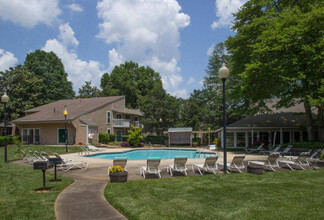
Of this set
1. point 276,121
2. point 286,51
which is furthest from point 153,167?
point 276,121

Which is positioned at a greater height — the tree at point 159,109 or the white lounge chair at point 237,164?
the tree at point 159,109

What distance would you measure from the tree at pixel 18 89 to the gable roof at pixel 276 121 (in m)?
34.4

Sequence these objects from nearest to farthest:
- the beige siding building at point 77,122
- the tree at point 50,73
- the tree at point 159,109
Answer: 1. the beige siding building at point 77,122
2. the tree at point 159,109
3. the tree at point 50,73

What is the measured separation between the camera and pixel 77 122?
31.5m

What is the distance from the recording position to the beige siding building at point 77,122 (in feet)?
103

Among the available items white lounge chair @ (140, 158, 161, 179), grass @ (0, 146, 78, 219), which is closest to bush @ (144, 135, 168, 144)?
white lounge chair @ (140, 158, 161, 179)

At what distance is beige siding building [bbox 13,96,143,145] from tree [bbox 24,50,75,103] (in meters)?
12.9

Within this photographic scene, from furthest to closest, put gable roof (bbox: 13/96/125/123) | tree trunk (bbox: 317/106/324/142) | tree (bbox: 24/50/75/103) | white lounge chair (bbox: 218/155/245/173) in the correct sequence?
1. tree (bbox: 24/50/75/103)
2. gable roof (bbox: 13/96/125/123)
3. tree trunk (bbox: 317/106/324/142)
4. white lounge chair (bbox: 218/155/245/173)

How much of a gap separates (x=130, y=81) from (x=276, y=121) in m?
38.3

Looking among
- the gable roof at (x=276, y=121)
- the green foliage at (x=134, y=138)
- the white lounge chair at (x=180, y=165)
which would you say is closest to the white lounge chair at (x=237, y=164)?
the white lounge chair at (x=180, y=165)

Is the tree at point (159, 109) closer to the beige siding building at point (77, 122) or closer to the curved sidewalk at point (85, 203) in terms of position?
the beige siding building at point (77, 122)

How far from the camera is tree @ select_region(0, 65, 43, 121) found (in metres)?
42.3

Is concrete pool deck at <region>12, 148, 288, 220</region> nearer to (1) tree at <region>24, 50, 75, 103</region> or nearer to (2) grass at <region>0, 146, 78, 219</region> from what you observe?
(2) grass at <region>0, 146, 78, 219</region>

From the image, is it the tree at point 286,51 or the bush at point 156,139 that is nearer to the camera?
the tree at point 286,51
